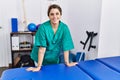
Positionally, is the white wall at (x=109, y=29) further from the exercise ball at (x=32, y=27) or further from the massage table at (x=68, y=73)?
the exercise ball at (x=32, y=27)

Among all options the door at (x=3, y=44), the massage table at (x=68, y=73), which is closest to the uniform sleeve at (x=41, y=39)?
the massage table at (x=68, y=73)

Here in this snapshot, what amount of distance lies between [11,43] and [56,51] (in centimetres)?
158

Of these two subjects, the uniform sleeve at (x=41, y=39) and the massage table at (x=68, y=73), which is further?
the uniform sleeve at (x=41, y=39)

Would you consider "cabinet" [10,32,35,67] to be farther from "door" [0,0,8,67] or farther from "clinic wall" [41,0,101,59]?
"clinic wall" [41,0,101,59]

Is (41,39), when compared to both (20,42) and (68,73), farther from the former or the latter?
(20,42)

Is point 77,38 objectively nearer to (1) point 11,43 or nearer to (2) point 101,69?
(1) point 11,43

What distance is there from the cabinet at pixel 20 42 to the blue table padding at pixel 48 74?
168 cm

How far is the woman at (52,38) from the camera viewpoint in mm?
1976

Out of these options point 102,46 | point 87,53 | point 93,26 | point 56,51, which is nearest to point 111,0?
point 93,26

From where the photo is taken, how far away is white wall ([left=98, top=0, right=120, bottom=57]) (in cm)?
270

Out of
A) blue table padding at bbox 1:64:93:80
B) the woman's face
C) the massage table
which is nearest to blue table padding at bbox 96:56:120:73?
the massage table

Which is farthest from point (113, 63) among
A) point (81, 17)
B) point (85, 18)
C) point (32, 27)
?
point (32, 27)

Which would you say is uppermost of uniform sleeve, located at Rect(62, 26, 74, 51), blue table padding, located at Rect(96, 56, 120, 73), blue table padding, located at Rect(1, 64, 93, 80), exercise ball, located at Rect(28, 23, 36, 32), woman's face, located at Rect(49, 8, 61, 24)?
woman's face, located at Rect(49, 8, 61, 24)

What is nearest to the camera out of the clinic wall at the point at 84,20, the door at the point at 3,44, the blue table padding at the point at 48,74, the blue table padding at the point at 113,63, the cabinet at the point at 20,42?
the blue table padding at the point at 48,74
